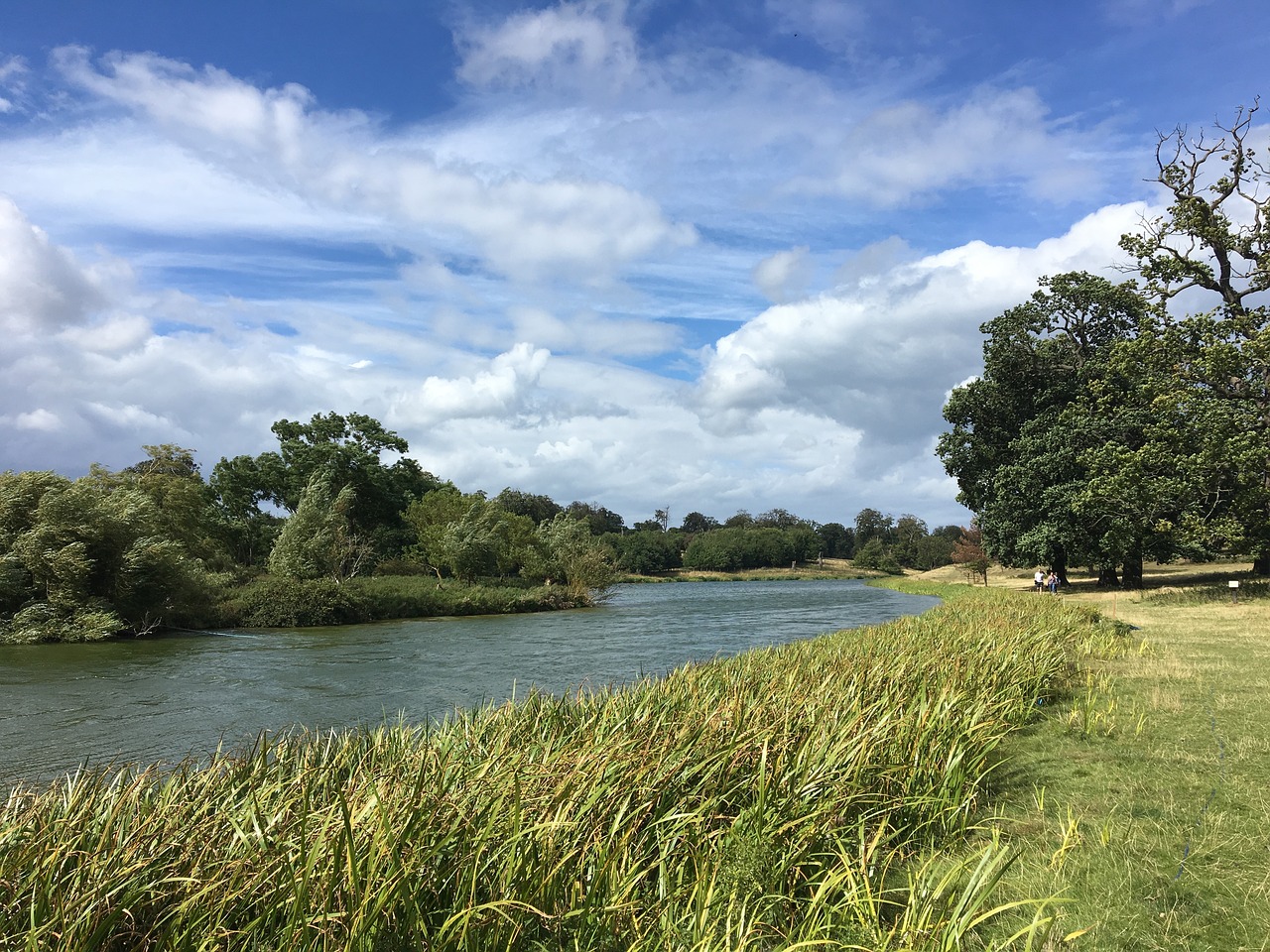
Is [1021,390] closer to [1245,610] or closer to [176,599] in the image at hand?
[1245,610]

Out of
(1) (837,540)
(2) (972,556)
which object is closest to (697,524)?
(1) (837,540)

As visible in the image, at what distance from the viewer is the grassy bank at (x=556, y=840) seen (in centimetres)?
337

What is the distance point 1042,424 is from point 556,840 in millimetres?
35059

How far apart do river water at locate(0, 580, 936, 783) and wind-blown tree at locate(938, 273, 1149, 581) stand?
7.91 metres

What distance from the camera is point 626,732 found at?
6.11m

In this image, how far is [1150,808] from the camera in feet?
19.2

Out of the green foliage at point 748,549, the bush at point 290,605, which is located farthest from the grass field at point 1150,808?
the green foliage at point 748,549

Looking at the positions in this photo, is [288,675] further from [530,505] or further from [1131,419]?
Result: [530,505]

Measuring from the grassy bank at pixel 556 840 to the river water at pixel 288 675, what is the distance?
1850 millimetres

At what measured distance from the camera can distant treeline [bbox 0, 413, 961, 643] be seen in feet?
80.2

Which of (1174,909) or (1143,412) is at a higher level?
(1143,412)

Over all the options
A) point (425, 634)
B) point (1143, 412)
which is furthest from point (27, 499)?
point (1143, 412)

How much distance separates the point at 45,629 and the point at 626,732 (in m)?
24.8

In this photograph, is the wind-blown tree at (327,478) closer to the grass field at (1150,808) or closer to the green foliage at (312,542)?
the green foliage at (312,542)
